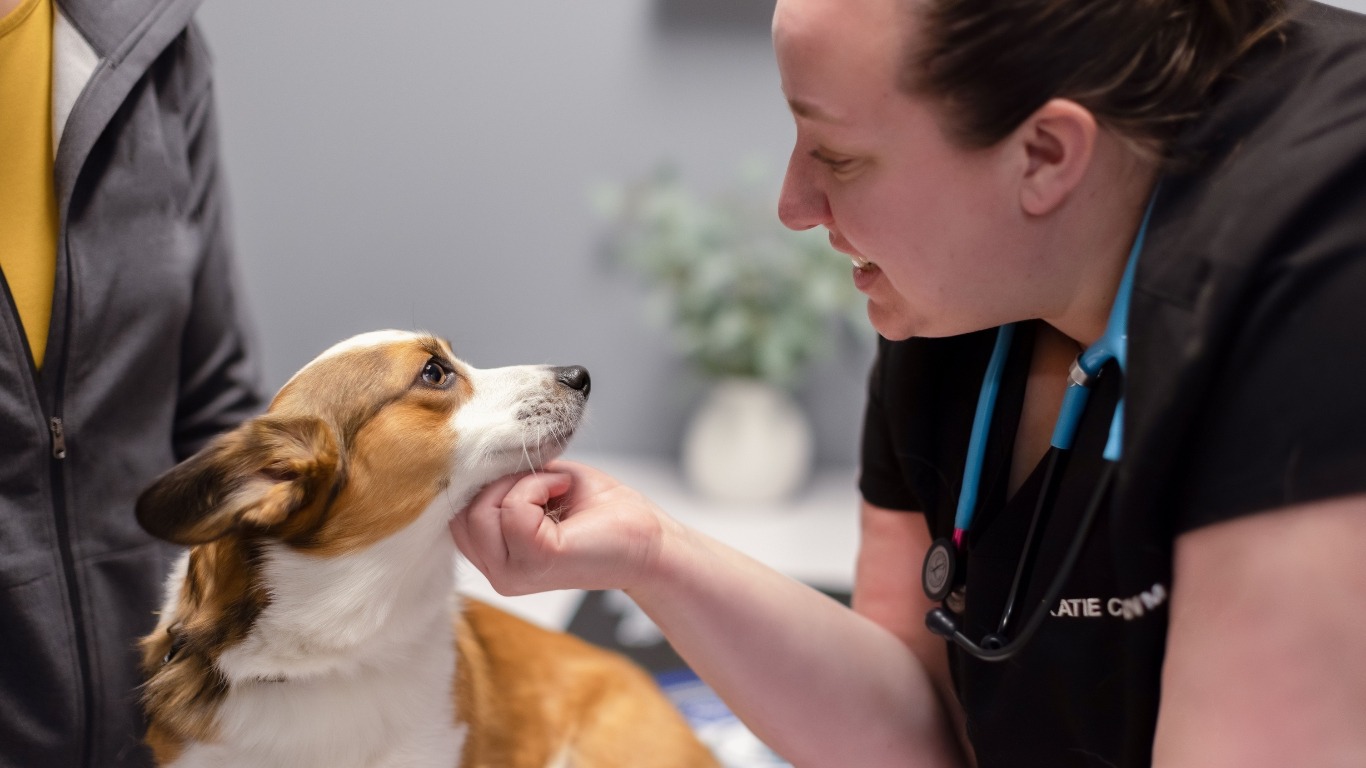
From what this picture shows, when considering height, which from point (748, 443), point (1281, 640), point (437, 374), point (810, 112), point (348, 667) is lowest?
point (748, 443)

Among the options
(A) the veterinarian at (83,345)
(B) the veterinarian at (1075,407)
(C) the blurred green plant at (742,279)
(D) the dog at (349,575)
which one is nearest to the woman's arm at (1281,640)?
(B) the veterinarian at (1075,407)

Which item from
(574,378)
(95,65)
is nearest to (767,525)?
(574,378)

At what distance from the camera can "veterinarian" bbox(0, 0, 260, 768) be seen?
3.47ft

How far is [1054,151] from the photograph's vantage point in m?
0.76

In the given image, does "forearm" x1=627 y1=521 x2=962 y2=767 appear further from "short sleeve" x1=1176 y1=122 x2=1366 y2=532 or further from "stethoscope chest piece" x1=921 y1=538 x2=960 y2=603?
"short sleeve" x1=1176 y1=122 x2=1366 y2=532

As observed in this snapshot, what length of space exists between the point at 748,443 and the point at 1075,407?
1562 millimetres

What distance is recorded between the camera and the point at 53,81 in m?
1.09

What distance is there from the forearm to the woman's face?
1.00ft

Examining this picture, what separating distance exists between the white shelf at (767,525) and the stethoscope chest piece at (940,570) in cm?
98

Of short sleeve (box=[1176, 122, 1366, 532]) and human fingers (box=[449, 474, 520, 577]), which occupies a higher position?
short sleeve (box=[1176, 122, 1366, 532])

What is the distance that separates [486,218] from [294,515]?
1.59 m

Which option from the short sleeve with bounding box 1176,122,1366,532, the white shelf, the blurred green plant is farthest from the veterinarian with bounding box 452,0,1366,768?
the blurred green plant

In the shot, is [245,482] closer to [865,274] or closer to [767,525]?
[865,274]

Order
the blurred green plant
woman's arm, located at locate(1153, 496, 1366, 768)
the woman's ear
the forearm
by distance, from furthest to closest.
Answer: the blurred green plant → the forearm → the woman's ear → woman's arm, located at locate(1153, 496, 1366, 768)
